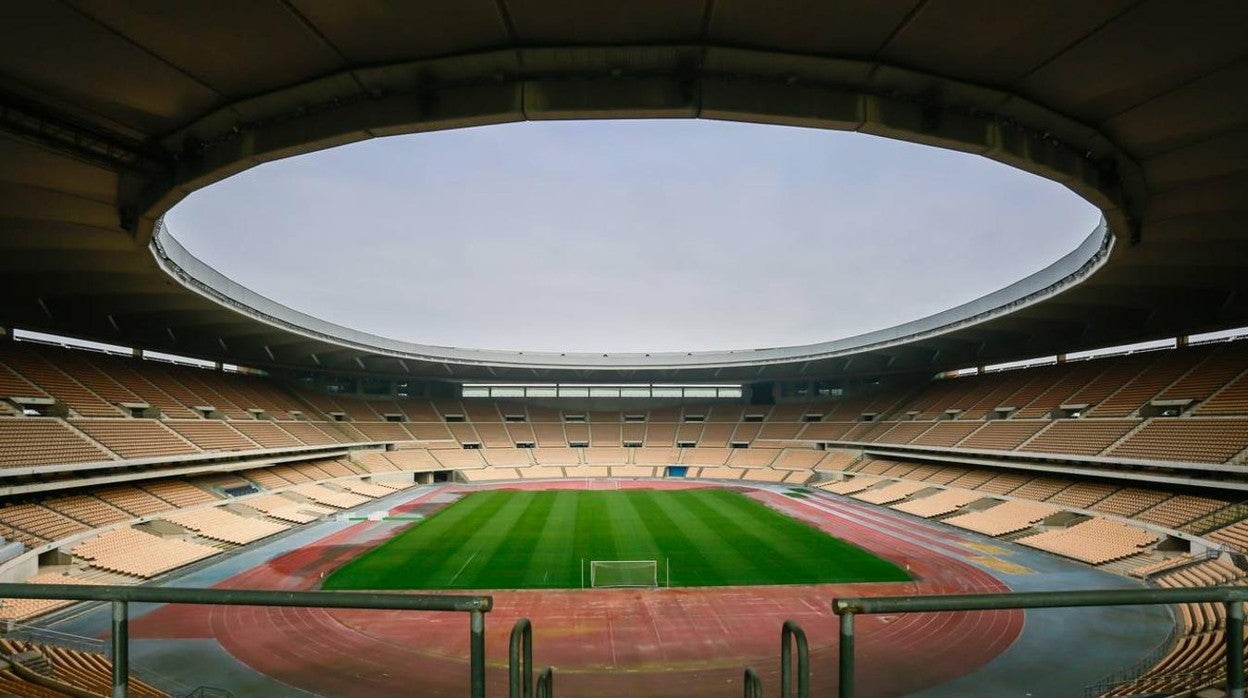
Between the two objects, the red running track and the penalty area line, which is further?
the penalty area line

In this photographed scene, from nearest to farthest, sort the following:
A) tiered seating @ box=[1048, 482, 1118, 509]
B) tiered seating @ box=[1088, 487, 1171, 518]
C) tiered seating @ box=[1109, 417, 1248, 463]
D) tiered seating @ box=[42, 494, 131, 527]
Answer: tiered seating @ box=[42, 494, 131, 527], tiered seating @ box=[1109, 417, 1248, 463], tiered seating @ box=[1088, 487, 1171, 518], tiered seating @ box=[1048, 482, 1118, 509]

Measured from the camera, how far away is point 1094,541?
87.0 ft

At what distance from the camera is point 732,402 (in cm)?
7150

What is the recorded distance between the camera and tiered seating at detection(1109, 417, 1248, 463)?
2539cm

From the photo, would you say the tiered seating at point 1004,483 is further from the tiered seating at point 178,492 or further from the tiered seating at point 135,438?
the tiered seating at point 135,438

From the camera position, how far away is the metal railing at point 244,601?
2475mm

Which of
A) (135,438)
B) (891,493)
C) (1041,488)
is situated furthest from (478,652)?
(891,493)

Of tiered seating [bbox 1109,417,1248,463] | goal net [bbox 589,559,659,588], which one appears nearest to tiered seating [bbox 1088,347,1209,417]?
tiered seating [bbox 1109,417,1248,463]

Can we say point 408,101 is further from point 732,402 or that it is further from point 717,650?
point 732,402

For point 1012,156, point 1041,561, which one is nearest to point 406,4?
point 1012,156

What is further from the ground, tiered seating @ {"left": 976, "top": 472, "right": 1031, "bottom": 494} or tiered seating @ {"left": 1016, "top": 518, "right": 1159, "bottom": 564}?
tiered seating @ {"left": 976, "top": 472, "right": 1031, "bottom": 494}

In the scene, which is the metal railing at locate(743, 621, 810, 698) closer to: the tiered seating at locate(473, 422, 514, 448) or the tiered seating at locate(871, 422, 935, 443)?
the tiered seating at locate(871, 422, 935, 443)

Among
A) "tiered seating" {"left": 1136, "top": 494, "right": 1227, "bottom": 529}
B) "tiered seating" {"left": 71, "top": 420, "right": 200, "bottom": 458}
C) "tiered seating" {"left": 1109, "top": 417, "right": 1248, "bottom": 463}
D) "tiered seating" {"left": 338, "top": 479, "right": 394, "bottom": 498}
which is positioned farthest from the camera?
"tiered seating" {"left": 338, "top": 479, "right": 394, "bottom": 498}

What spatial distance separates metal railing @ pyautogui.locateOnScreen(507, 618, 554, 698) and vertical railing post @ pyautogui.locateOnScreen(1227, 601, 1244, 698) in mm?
2972
